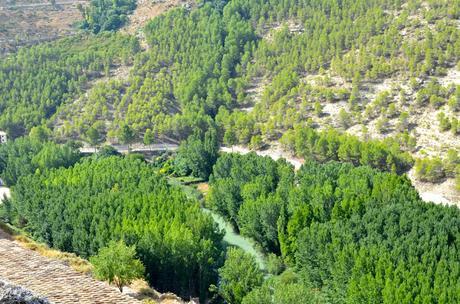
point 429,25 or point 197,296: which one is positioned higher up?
point 429,25

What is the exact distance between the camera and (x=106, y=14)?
154 meters

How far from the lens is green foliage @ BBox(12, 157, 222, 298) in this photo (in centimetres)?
5153

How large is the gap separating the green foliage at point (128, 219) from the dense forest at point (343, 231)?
693 centimetres

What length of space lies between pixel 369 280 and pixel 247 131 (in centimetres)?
5641

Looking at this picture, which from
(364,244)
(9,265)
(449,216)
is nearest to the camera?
(9,265)

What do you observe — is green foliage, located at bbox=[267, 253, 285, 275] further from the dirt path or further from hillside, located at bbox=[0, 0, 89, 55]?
hillside, located at bbox=[0, 0, 89, 55]

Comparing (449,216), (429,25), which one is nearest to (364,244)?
(449,216)

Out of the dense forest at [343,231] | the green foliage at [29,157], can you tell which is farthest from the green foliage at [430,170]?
the green foliage at [29,157]

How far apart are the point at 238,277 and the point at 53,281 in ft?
82.6

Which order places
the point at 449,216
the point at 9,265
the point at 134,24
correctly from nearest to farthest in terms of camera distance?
the point at 9,265 → the point at 449,216 → the point at 134,24

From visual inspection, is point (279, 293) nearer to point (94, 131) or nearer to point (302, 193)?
point (302, 193)

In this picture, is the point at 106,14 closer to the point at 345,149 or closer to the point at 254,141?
the point at 254,141

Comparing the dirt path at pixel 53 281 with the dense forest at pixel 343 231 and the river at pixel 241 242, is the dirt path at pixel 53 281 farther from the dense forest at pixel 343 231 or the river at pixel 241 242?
the river at pixel 241 242

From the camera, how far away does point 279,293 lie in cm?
4247
